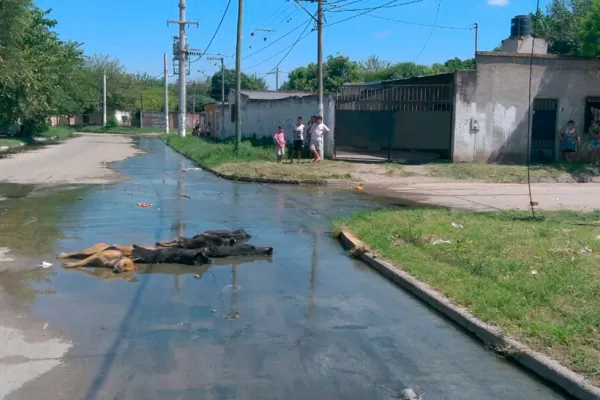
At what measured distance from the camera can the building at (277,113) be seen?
26.0m

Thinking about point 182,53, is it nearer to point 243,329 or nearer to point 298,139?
point 298,139

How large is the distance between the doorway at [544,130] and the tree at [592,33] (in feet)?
15.0

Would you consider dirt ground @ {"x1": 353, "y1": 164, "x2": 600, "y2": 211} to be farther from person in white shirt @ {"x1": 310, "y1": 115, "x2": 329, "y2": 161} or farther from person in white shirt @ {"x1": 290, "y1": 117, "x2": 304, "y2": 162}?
person in white shirt @ {"x1": 290, "y1": 117, "x2": 304, "y2": 162}

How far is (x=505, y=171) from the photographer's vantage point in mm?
21844

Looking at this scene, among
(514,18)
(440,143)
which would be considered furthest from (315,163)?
(514,18)

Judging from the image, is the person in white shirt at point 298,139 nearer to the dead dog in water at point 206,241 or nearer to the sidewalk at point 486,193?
the sidewalk at point 486,193

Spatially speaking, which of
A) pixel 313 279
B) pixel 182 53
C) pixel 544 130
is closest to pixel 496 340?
pixel 313 279

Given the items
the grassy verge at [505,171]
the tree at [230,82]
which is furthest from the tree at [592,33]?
the tree at [230,82]

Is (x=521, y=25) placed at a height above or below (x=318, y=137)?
above

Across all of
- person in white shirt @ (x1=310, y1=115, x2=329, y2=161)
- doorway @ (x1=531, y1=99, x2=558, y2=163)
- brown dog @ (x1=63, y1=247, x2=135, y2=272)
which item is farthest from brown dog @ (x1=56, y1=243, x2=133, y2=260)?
doorway @ (x1=531, y1=99, x2=558, y2=163)

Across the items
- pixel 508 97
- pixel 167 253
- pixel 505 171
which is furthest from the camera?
pixel 508 97

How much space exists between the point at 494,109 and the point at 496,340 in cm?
1924

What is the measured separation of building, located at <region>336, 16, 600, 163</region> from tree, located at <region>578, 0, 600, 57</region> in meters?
3.08

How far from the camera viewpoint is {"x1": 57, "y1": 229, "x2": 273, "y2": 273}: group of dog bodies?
8883mm
